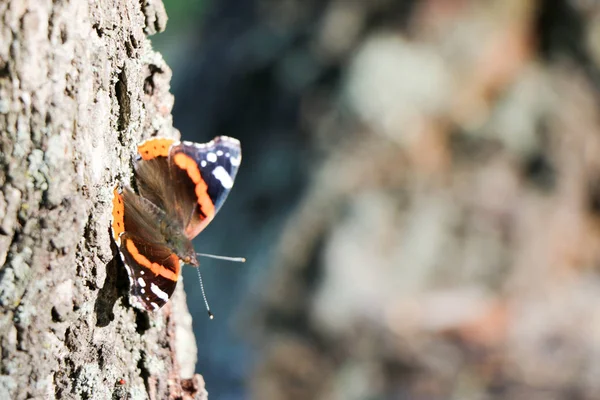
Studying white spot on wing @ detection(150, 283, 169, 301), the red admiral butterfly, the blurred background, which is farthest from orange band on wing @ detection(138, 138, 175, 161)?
the blurred background

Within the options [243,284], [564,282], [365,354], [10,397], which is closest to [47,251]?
[10,397]

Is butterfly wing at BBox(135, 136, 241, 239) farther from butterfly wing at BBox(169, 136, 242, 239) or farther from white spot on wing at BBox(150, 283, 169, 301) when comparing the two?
white spot on wing at BBox(150, 283, 169, 301)

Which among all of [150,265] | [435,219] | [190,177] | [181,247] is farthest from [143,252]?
[435,219]

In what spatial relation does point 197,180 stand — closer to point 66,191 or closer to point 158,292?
point 158,292

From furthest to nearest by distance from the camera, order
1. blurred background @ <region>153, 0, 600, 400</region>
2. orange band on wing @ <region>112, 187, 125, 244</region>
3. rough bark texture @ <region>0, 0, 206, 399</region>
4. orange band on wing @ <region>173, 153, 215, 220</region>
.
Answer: blurred background @ <region>153, 0, 600, 400</region>, orange band on wing @ <region>173, 153, 215, 220</region>, orange band on wing @ <region>112, 187, 125, 244</region>, rough bark texture @ <region>0, 0, 206, 399</region>

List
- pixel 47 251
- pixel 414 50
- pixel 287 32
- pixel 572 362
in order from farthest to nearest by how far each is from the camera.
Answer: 1. pixel 287 32
2. pixel 414 50
3. pixel 572 362
4. pixel 47 251

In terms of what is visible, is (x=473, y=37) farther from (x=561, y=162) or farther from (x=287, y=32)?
(x=287, y=32)

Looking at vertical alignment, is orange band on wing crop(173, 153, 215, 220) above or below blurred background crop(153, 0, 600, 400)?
below
